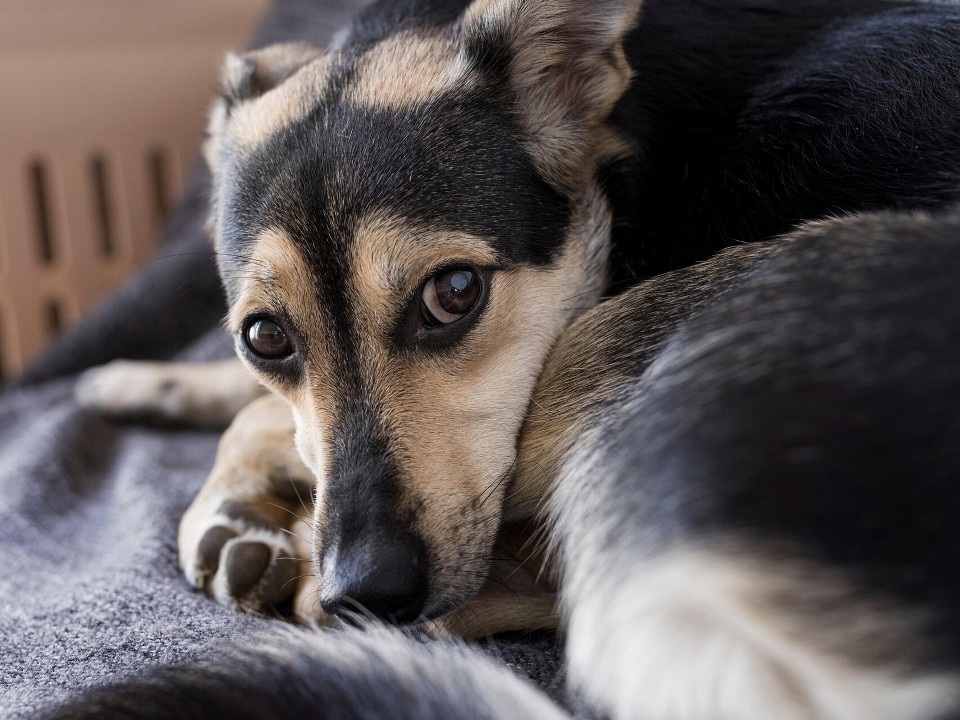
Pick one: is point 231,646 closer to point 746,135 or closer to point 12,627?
point 12,627

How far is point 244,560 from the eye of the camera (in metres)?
1.29

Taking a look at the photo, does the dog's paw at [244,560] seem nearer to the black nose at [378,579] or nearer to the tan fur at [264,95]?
the black nose at [378,579]

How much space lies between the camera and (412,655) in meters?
0.87

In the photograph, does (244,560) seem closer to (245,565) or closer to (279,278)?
(245,565)

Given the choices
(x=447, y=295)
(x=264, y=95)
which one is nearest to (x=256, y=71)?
(x=264, y=95)

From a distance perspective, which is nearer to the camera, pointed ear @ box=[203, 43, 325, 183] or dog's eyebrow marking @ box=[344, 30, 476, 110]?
dog's eyebrow marking @ box=[344, 30, 476, 110]

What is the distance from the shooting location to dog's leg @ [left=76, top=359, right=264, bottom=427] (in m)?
2.08

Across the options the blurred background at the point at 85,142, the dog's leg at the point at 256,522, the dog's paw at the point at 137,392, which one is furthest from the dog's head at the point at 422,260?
the blurred background at the point at 85,142

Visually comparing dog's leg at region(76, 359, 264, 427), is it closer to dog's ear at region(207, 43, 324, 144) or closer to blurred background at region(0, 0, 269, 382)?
dog's ear at region(207, 43, 324, 144)

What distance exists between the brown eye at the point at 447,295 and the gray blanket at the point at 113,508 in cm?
41

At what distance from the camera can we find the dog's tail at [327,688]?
2.59 feet

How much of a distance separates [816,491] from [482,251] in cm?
63

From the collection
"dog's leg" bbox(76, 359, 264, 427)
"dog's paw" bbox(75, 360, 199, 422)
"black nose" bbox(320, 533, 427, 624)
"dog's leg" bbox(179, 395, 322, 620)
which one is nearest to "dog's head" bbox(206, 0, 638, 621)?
"black nose" bbox(320, 533, 427, 624)

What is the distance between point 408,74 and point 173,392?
3.57ft
